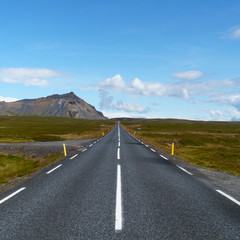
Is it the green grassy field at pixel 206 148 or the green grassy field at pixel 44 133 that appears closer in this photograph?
the green grassy field at pixel 206 148

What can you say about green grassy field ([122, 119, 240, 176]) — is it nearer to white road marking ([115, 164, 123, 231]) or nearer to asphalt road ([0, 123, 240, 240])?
asphalt road ([0, 123, 240, 240])

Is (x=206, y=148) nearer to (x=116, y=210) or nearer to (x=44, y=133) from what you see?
(x=116, y=210)

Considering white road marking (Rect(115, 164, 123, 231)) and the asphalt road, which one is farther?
white road marking (Rect(115, 164, 123, 231))

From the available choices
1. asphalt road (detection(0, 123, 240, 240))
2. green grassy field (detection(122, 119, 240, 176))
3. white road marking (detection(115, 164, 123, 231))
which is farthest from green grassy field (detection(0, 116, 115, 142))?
white road marking (detection(115, 164, 123, 231))

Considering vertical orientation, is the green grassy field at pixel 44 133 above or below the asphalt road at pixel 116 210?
below

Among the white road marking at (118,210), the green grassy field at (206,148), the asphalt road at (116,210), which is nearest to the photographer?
the asphalt road at (116,210)

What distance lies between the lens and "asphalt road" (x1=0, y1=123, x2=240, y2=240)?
14.7 ft

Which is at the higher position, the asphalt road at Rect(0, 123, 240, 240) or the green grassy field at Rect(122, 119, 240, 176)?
the asphalt road at Rect(0, 123, 240, 240)

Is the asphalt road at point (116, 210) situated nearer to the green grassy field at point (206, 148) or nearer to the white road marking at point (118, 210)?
the white road marking at point (118, 210)

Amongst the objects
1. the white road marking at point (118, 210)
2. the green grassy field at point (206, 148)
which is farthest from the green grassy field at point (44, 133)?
the white road marking at point (118, 210)

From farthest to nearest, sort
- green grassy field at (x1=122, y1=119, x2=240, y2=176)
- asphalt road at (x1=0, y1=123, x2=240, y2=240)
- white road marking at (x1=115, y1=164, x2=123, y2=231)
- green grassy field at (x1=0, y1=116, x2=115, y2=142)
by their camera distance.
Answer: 1. green grassy field at (x1=0, y1=116, x2=115, y2=142)
2. green grassy field at (x1=122, y1=119, x2=240, y2=176)
3. white road marking at (x1=115, y1=164, x2=123, y2=231)
4. asphalt road at (x1=0, y1=123, x2=240, y2=240)

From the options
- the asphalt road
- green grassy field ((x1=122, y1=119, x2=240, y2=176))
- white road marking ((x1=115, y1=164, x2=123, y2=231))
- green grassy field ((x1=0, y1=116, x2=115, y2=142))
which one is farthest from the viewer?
green grassy field ((x1=0, y1=116, x2=115, y2=142))

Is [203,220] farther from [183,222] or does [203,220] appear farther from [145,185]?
[145,185]

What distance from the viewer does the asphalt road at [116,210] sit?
4.48 m
